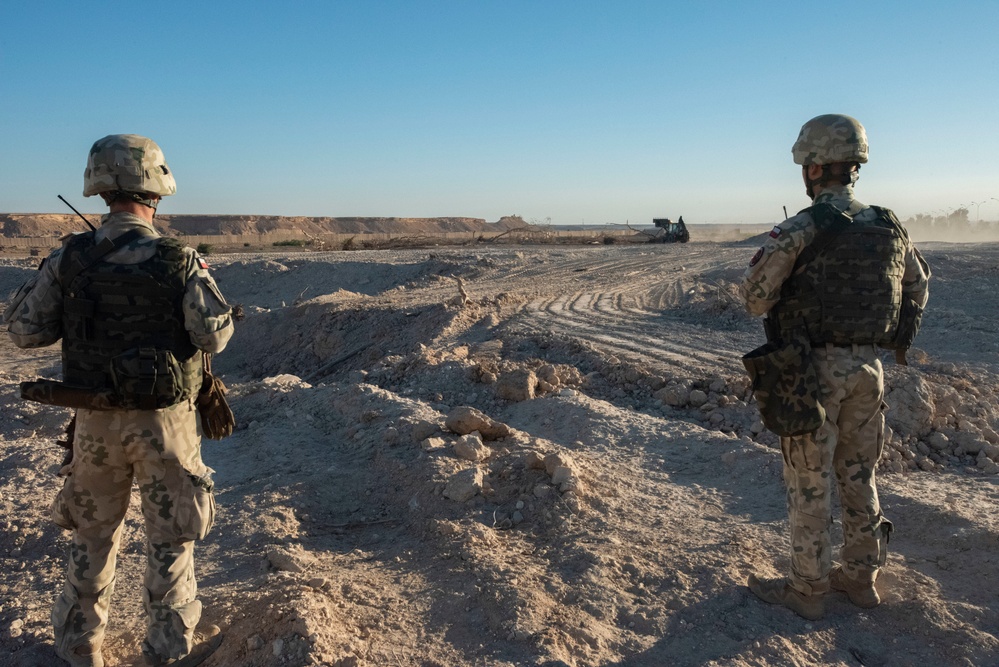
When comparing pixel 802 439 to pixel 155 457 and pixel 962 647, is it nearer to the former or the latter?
pixel 962 647

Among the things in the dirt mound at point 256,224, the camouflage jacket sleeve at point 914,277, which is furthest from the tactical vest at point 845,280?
the dirt mound at point 256,224

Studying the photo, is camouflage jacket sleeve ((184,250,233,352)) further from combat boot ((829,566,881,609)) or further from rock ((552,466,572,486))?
combat boot ((829,566,881,609))

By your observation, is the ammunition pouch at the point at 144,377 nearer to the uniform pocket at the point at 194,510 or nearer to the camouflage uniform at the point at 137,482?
the camouflage uniform at the point at 137,482

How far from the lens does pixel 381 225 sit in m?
79.2

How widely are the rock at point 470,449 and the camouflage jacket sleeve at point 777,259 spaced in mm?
2510

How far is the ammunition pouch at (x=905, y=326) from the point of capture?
11.2 feet

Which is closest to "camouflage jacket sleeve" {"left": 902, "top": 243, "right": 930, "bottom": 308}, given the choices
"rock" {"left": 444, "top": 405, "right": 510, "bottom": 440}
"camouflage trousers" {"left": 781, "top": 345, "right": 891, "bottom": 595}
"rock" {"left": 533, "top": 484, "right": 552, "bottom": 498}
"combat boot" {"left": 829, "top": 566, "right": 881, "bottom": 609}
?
"camouflage trousers" {"left": 781, "top": 345, "right": 891, "bottom": 595}

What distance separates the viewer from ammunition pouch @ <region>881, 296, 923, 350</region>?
341 cm

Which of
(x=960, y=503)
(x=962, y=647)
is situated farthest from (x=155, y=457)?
(x=960, y=503)

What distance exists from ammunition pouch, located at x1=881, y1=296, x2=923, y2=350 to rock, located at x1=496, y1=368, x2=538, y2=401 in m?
4.14

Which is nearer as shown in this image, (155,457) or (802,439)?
(155,457)

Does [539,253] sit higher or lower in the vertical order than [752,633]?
higher

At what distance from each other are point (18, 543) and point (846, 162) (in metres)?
4.88

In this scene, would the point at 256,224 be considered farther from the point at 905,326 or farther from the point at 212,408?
the point at 905,326
